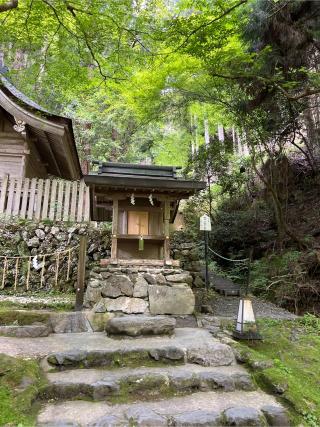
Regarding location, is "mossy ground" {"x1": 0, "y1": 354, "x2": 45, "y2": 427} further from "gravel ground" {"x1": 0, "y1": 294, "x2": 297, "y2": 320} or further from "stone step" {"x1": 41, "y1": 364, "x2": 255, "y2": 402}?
"gravel ground" {"x1": 0, "y1": 294, "x2": 297, "y2": 320}

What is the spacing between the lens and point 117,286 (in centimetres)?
640

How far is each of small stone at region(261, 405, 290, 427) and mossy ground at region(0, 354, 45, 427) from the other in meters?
2.41

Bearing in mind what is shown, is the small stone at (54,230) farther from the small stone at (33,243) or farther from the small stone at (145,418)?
the small stone at (145,418)

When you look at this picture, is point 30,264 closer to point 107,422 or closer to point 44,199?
point 44,199

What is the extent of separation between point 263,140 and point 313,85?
2787 millimetres

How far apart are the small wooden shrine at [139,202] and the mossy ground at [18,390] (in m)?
3.08

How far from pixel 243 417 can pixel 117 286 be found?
147 inches

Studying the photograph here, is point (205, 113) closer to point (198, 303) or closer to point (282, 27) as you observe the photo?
point (282, 27)

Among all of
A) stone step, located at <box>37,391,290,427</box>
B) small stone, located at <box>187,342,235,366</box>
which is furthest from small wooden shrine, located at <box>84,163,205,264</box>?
stone step, located at <box>37,391,290,427</box>

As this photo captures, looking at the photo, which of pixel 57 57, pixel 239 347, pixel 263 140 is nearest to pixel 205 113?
pixel 263 140

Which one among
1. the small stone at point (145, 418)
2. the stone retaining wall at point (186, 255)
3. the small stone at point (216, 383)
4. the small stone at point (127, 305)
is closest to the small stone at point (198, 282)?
the stone retaining wall at point (186, 255)

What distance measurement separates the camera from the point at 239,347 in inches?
192

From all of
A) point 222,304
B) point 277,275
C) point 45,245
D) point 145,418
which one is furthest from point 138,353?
point 277,275

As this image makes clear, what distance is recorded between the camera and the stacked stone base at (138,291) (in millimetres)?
6332
